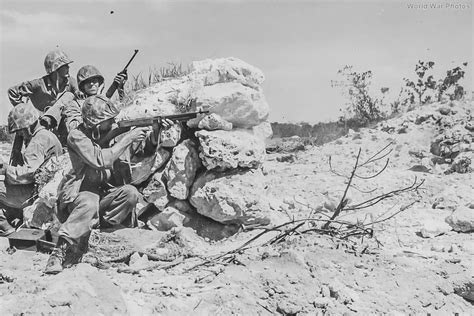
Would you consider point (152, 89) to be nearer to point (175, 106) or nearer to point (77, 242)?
point (175, 106)

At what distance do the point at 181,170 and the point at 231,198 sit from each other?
64 cm

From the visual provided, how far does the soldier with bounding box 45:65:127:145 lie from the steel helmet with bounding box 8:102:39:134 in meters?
0.48

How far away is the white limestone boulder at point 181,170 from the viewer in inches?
250

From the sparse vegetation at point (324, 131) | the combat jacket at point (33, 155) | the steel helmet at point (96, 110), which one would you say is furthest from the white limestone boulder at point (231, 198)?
the sparse vegetation at point (324, 131)

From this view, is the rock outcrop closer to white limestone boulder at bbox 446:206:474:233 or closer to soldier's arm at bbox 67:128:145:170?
soldier's arm at bbox 67:128:145:170

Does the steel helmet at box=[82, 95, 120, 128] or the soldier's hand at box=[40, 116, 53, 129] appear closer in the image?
the steel helmet at box=[82, 95, 120, 128]

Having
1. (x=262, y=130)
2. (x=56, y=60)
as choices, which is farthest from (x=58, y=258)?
(x=56, y=60)

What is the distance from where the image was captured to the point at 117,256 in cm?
573

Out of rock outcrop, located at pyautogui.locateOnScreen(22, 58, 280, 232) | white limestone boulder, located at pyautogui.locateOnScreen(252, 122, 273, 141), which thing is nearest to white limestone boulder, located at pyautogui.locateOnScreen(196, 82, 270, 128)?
rock outcrop, located at pyautogui.locateOnScreen(22, 58, 280, 232)

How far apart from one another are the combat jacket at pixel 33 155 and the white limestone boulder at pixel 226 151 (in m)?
1.76

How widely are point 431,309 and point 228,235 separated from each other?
220 cm

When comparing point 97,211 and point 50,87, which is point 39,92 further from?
point 97,211

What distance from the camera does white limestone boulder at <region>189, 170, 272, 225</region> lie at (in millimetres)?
6152

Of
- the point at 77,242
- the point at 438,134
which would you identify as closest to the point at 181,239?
the point at 77,242
